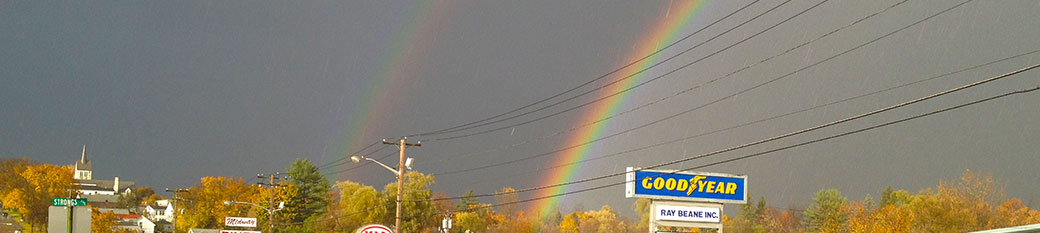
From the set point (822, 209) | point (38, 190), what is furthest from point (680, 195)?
point (38, 190)

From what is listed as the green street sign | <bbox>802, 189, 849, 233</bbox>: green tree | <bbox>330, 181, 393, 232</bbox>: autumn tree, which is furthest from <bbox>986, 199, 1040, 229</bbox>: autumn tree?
the green street sign

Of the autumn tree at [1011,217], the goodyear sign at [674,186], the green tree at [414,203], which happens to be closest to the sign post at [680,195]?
the goodyear sign at [674,186]

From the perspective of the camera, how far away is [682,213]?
48156mm

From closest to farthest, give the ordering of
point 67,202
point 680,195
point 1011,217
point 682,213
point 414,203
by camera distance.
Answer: point 67,202 → point 682,213 → point 680,195 → point 1011,217 → point 414,203

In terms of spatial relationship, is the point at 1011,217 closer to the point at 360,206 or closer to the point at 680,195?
the point at 680,195

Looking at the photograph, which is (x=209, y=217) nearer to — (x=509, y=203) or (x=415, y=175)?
(x=415, y=175)

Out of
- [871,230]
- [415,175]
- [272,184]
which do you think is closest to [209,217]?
[415,175]

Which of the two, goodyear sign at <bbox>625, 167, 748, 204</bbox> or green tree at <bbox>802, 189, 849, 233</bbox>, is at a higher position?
green tree at <bbox>802, 189, 849, 233</bbox>

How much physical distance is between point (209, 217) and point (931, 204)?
9746 cm

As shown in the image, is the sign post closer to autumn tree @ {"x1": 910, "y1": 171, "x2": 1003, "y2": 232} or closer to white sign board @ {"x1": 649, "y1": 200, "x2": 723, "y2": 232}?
white sign board @ {"x1": 649, "y1": 200, "x2": 723, "y2": 232}

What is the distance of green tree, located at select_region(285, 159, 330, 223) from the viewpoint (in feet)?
465

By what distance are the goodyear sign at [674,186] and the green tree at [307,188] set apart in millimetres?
99458

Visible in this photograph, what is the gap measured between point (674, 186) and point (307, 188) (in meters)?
102

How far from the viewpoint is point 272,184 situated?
85.8 m
